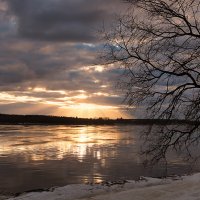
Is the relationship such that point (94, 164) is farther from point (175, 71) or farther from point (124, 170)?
point (175, 71)

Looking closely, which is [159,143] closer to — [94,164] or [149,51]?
[149,51]

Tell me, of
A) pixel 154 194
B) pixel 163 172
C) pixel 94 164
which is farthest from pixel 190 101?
pixel 94 164

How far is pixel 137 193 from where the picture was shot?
46.4 ft

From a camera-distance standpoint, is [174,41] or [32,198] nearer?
[174,41]

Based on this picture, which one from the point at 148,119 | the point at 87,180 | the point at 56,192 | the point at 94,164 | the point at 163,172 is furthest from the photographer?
the point at 94,164

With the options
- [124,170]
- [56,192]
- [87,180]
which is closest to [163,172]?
[124,170]

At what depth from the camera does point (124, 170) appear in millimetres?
26281

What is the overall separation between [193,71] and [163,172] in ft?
50.9

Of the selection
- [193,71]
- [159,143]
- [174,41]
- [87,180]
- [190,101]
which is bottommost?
[87,180]

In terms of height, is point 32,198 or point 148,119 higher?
point 148,119

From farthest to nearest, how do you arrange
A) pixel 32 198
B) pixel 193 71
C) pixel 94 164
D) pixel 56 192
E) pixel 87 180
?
pixel 94 164
pixel 87 180
pixel 56 192
pixel 32 198
pixel 193 71

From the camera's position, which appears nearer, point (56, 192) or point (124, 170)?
point (56, 192)

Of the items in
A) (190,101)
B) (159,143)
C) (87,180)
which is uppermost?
(190,101)

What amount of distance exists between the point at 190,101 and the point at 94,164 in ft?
64.0
